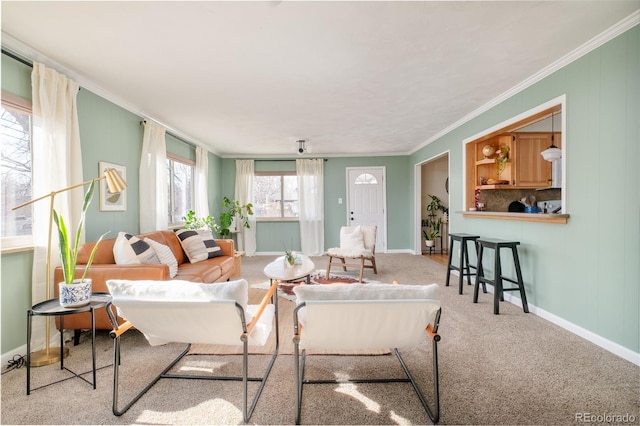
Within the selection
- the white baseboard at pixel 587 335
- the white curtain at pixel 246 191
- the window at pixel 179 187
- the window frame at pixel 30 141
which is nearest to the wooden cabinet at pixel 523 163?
the white baseboard at pixel 587 335

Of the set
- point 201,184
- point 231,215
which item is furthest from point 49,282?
point 231,215

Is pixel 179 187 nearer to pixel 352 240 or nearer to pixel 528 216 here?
pixel 352 240

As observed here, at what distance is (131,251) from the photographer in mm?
2613

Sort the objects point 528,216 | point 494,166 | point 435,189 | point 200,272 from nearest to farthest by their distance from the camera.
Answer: point 528,216
point 200,272
point 494,166
point 435,189

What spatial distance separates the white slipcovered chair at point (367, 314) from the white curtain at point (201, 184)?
4381 millimetres

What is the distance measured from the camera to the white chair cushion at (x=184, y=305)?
1.43 m

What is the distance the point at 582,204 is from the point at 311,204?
16.1ft

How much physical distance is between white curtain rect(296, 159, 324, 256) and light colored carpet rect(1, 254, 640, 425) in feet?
14.3

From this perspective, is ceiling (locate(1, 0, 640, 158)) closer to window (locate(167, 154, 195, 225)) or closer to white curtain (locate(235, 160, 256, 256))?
window (locate(167, 154, 195, 225))

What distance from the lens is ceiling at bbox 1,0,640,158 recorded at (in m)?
1.85

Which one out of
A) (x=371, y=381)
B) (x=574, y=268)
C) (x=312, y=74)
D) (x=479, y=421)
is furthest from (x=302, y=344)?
(x=574, y=268)

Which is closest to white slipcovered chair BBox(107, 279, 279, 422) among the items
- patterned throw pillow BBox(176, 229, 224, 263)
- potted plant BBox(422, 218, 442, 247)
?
A: patterned throw pillow BBox(176, 229, 224, 263)

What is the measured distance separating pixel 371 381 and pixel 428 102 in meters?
3.21

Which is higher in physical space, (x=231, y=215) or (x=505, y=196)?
(x=505, y=196)
